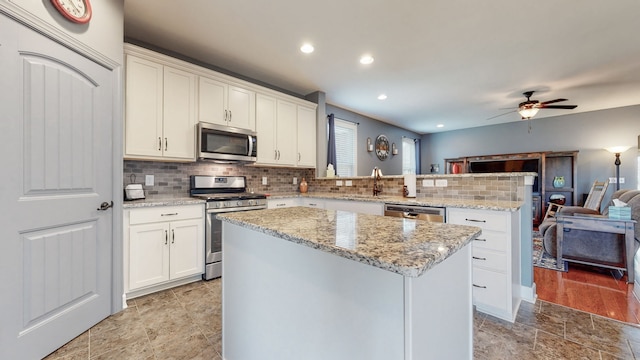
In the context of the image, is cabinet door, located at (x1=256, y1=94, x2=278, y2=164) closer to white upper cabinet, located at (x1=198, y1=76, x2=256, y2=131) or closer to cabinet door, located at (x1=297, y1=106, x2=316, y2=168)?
white upper cabinet, located at (x1=198, y1=76, x2=256, y2=131)

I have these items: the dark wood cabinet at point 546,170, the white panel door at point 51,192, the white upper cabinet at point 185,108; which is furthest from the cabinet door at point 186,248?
the dark wood cabinet at point 546,170

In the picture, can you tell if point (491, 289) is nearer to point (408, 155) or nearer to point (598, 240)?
point (598, 240)

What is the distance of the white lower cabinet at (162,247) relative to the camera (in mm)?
2229

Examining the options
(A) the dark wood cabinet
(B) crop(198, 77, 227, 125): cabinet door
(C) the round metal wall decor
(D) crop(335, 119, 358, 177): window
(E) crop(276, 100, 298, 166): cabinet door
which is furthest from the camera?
(C) the round metal wall decor

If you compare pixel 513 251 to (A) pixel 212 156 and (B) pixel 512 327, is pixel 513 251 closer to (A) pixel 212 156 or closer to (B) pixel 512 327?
(B) pixel 512 327

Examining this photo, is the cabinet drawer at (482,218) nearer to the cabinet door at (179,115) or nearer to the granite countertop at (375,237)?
the granite countertop at (375,237)

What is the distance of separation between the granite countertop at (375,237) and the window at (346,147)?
377 centimetres

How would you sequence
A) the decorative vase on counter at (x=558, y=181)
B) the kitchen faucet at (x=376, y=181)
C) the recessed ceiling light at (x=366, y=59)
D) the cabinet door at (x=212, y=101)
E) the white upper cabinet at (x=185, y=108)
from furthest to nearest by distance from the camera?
the decorative vase on counter at (x=558, y=181) → the kitchen faucet at (x=376, y=181) → the recessed ceiling light at (x=366, y=59) → the cabinet door at (x=212, y=101) → the white upper cabinet at (x=185, y=108)

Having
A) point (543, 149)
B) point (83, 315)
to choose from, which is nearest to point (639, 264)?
point (543, 149)

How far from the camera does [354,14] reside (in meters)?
2.24

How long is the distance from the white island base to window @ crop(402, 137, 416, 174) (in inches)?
252

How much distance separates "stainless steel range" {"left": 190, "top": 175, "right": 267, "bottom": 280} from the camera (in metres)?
2.68

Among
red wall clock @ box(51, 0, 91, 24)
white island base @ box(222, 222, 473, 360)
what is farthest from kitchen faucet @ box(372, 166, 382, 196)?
red wall clock @ box(51, 0, 91, 24)

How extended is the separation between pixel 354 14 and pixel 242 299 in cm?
234
